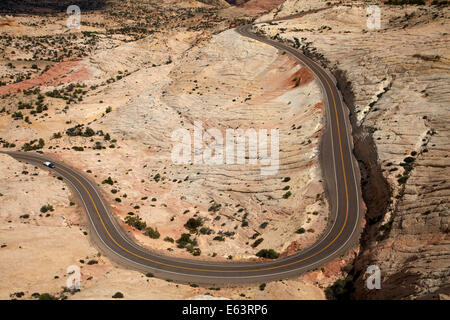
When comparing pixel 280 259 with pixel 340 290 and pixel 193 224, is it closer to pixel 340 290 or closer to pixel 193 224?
pixel 340 290

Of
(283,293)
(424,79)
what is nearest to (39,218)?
(283,293)

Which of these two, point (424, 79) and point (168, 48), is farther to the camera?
point (168, 48)

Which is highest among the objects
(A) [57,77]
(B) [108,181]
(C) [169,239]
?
(A) [57,77]

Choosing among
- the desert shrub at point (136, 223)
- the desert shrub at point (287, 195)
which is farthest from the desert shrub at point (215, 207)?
the desert shrub at point (287, 195)

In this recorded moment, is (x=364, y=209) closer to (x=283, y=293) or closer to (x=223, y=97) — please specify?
(x=283, y=293)

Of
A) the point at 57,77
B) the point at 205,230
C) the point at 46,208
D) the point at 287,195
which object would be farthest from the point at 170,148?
the point at 57,77

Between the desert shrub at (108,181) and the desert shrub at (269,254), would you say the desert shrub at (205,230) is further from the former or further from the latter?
the desert shrub at (108,181)
